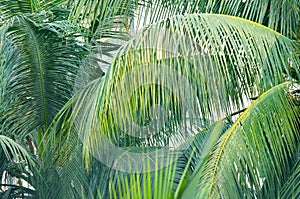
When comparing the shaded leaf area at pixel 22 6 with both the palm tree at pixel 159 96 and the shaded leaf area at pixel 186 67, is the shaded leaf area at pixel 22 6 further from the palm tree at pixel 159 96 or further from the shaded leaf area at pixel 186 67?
the shaded leaf area at pixel 186 67

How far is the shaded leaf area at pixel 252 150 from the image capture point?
211 centimetres

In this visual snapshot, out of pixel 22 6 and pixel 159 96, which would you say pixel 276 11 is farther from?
pixel 22 6

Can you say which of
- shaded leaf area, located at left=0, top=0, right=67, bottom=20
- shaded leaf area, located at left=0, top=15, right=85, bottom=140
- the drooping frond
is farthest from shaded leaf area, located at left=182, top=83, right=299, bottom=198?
shaded leaf area, located at left=0, top=0, right=67, bottom=20

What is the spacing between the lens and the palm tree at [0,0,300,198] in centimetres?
226

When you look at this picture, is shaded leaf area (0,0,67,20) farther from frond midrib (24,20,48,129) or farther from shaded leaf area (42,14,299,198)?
shaded leaf area (42,14,299,198)

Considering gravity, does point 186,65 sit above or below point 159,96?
above

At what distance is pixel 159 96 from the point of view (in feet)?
7.97

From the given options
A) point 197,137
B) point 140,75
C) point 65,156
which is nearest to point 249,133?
point 140,75

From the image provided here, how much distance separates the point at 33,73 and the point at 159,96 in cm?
145

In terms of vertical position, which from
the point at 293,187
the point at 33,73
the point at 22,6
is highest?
the point at 22,6

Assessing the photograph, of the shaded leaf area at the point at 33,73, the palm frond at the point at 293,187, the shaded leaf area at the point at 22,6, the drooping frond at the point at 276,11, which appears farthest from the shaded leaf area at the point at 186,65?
the shaded leaf area at the point at 22,6

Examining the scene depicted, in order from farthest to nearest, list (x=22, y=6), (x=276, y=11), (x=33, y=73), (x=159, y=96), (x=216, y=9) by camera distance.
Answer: (x=22, y=6) < (x=33, y=73) < (x=216, y=9) < (x=276, y=11) < (x=159, y=96)

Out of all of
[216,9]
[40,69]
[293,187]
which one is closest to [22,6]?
[40,69]

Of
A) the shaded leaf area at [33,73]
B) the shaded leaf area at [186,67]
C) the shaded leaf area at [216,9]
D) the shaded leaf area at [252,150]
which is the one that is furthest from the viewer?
the shaded leaf area at [33,73]
